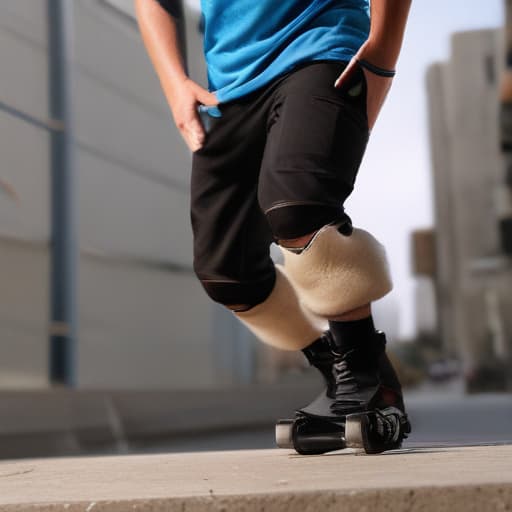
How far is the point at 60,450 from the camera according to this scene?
4562 mm

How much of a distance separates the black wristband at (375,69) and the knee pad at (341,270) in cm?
31

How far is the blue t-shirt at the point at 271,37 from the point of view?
2.10 meters

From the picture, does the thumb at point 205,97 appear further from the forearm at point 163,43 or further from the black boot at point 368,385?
the black boot at point 368,385

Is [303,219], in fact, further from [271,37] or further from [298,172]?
[271,37]

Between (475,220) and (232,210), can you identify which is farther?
(475,220)

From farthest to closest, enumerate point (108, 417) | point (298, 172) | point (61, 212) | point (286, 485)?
point (61, 212) < point (108, 417) < point (298, 172) < point (286, 485)

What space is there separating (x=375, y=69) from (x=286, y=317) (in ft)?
1.93

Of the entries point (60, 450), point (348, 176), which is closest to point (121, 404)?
point (60, 450)

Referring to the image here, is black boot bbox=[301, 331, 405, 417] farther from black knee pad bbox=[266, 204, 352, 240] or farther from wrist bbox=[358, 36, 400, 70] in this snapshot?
wrist bbox=[358, 36, 400, 70]

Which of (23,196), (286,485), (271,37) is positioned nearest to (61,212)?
(23,196)

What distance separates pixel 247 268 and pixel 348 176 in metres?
0.35

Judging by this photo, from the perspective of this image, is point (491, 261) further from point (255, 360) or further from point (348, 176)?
point (348, 176)

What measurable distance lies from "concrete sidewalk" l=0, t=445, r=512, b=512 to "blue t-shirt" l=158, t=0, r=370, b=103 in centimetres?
79

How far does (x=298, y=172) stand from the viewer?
194cm
